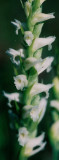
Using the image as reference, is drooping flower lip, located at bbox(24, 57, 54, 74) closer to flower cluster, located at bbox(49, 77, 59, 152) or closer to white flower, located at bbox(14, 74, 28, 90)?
white flower, located at bbox(14, 74, 28, 90)

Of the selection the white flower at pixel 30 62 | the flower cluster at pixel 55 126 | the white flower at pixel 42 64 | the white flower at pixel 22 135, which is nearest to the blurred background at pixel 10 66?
the flower cluster at pixel 55 126

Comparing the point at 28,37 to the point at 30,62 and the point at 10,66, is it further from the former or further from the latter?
the point at 10,66

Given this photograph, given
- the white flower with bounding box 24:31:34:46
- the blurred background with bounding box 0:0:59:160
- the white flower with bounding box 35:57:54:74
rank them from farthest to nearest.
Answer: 1. the blurred background with bounding box 0:0:59:160
2. the white flower with bounding box 35:57:54:74
3. the white flower with bounding box 24:31:34:46

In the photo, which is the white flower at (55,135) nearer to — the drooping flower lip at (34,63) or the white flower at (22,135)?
the white flower at (22,135)

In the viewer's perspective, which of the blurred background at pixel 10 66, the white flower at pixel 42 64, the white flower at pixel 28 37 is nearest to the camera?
the white flower at pixel 28 37

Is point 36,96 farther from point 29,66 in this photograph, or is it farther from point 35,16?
point 35,16

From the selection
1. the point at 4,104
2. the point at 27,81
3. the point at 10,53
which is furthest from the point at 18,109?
the point at 4,104

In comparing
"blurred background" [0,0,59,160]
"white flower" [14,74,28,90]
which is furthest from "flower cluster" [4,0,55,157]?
"blurred background" [0,0,59,160]
